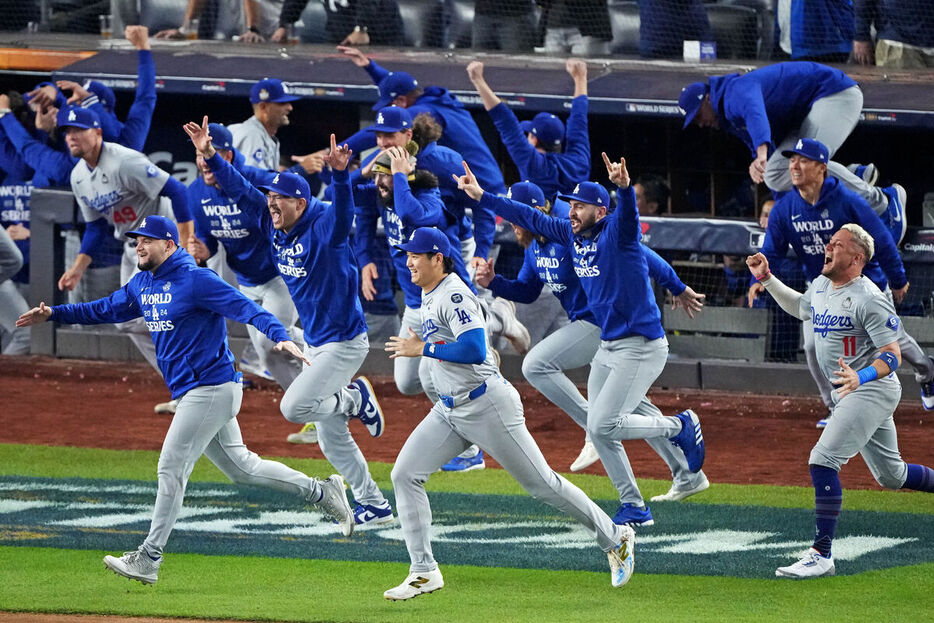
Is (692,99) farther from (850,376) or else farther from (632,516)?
(850,376)

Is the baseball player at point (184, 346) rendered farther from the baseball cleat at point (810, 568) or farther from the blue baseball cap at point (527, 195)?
the baseball cleat at point (810, 568)

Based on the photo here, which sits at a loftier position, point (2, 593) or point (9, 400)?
point (2, 593)

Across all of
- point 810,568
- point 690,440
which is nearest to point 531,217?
point 690,440

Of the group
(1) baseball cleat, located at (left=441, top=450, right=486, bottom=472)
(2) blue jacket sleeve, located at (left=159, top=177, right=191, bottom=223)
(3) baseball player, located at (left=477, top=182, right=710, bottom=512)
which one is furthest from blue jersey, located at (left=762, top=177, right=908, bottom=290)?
(2) blue jacket sleeve, located at (left=159, top=177, right=191, bottom=223)

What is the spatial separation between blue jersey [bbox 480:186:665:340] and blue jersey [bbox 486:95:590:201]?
2485mm

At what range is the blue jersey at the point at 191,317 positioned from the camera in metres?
7.08

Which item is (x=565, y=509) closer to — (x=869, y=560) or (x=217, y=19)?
(x=869, y=560)

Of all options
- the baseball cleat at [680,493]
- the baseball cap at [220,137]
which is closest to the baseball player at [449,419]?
the baseball cleat at [680,493]

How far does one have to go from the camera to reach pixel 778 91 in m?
10.9

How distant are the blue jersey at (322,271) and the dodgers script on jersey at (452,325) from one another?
1.63 m

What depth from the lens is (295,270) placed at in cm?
834

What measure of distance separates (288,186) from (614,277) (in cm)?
186

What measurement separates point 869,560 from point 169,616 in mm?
3430

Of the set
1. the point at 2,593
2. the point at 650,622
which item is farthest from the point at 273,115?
the point at 650,622
